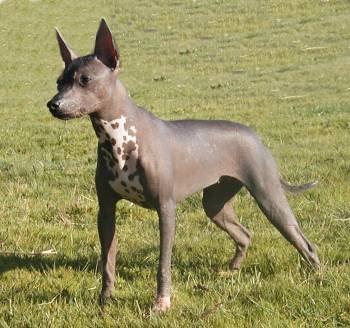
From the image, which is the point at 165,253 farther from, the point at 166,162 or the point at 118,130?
the point at 118,130

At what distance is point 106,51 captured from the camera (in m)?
4.62

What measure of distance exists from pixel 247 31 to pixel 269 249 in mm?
24761

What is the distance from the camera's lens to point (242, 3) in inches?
1374

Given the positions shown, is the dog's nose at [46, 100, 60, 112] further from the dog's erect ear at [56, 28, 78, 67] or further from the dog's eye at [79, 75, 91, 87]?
the dog's erect ear at [56, 28, 78, 67]

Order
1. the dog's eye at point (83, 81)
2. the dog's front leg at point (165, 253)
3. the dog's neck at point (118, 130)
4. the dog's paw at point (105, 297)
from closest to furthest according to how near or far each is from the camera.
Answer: the dog's eye at point (83, 81), the dog's neck at point (118, 130), the dog's front leg at point (165, 253), the dog's paw at point (105, 297)

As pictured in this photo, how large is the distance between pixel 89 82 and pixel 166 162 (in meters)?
0.79

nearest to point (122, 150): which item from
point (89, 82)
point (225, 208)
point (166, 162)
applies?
point (166, 162)

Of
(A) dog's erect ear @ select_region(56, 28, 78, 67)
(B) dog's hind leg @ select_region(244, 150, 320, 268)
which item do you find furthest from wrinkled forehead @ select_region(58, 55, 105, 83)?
(B) dog's hind leg @ select_region(244, 150, 320, 268)

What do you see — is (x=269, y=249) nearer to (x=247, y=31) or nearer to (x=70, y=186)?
(x=70, y=186)

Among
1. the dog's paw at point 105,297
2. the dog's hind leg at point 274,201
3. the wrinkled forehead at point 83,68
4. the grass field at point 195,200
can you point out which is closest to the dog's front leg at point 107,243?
the dog's paw at point 105,297

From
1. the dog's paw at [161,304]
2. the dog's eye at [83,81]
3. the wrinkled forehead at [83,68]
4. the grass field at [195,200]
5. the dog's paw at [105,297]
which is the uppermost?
the wrinkled forehead at [83,68]

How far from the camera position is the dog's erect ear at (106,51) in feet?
15.0

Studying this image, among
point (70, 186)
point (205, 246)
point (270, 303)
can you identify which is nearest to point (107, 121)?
point (270, 303)

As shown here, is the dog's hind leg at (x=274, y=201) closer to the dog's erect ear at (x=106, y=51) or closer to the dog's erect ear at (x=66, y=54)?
the dog's erect ear at (x=106, y=51)
